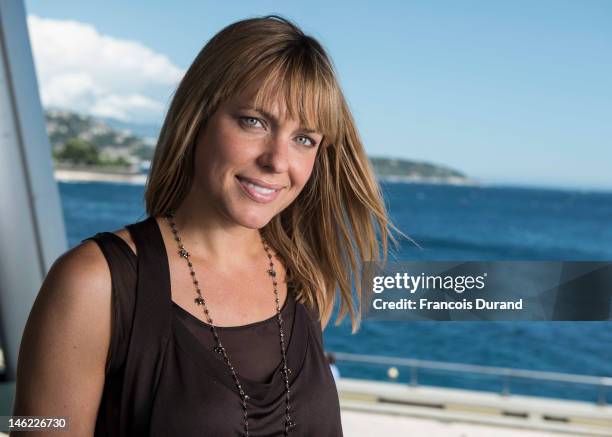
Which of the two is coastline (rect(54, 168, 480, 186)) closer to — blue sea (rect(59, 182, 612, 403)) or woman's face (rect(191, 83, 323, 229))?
blue sea (rect(59, 182, 612, 403))

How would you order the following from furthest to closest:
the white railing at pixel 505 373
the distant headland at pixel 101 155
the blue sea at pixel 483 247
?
the distant headland at pixel 101 155
the blue sea at pixel 483 247
the white railing at pixel 505 373

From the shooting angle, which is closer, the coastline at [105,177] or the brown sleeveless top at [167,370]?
the brown sleeveless top at [167,370]

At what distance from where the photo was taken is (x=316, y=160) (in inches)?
49.4

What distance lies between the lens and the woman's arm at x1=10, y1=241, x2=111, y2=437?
3.07 feet

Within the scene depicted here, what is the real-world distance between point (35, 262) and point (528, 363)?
21825 millimetres

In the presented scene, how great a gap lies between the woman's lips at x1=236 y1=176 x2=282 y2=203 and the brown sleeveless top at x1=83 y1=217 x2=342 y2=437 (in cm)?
15

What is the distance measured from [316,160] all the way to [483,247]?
3392cm

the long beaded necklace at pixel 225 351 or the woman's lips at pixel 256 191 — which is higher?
the woman's lips at pixel 256 191

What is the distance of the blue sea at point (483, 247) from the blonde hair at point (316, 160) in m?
12.1

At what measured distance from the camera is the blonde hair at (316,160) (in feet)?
3.39

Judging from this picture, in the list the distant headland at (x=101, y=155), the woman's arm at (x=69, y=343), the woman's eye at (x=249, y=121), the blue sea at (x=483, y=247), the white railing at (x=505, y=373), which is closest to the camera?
the woman's arm at (x=69, y=343)

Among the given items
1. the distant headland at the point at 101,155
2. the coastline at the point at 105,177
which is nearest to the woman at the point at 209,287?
the coastline at the point at 105,177

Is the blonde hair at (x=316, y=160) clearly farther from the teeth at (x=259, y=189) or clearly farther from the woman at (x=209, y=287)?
the teeth at (x=259, y=189)

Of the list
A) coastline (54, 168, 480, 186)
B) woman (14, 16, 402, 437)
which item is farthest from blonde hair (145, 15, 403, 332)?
coastline (54, 168, 480, 186)
